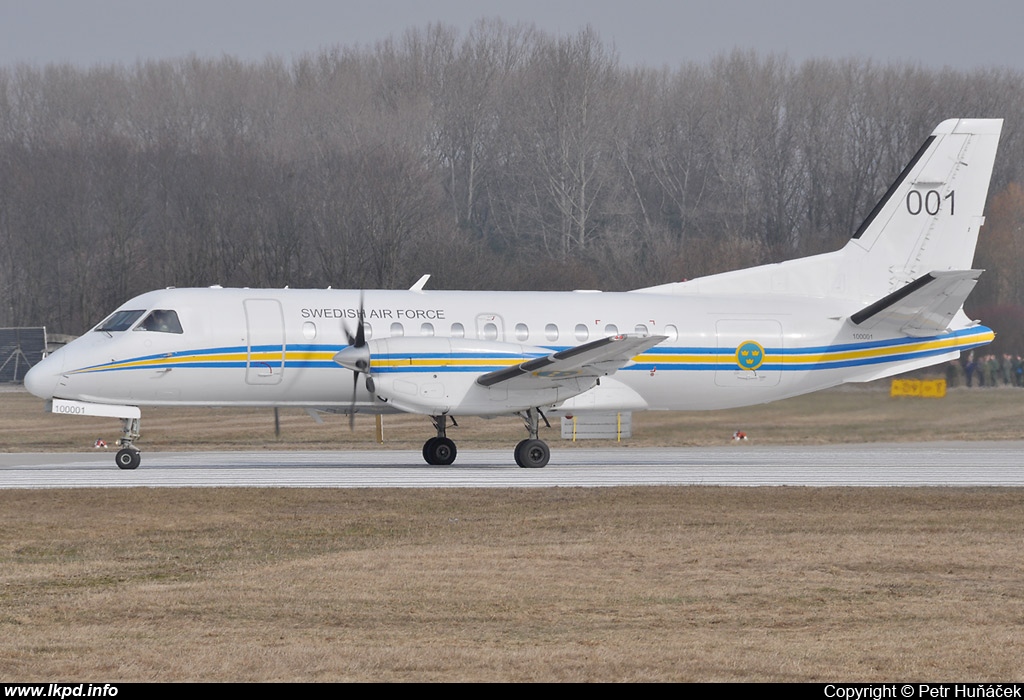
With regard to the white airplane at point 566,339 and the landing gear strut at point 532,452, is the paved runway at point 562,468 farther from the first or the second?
the white airplane at point 566,339

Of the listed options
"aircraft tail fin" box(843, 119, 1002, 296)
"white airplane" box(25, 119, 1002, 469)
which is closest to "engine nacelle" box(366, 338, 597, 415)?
Result: "white airplane" box(25, 119, 1002, 469)

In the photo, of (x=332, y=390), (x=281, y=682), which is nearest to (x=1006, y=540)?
(x=281, y=682)

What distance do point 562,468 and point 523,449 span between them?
87 centimetres

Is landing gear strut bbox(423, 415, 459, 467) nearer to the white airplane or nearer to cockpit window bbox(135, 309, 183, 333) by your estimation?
the white airplane

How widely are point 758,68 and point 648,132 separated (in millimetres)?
9973

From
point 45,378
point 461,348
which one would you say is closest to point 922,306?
point 461,348

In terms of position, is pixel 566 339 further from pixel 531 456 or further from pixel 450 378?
pixel 450 378

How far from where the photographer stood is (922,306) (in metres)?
25.7

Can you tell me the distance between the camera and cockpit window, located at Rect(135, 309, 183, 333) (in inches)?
943

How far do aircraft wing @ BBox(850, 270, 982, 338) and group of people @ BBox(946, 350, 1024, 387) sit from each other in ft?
16.4

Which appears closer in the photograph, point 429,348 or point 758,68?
point 429,348

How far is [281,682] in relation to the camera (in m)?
7.98

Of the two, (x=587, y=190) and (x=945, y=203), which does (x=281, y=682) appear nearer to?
(x=945, y=203)
